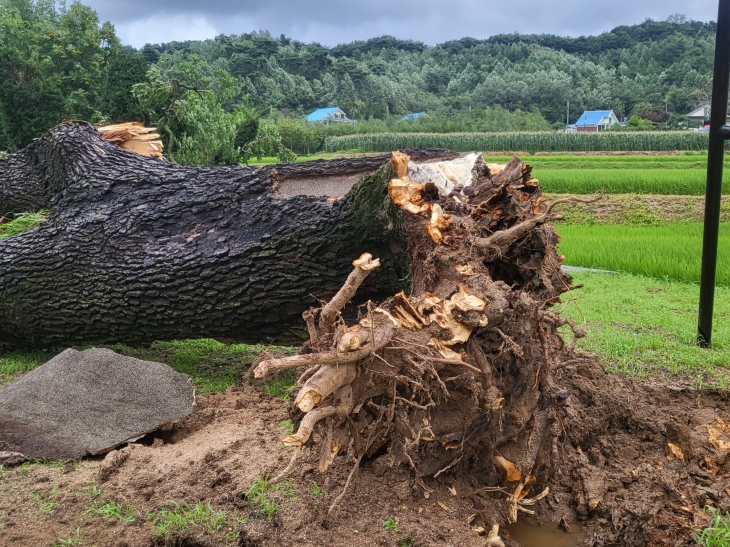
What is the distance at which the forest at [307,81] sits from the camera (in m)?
14.9

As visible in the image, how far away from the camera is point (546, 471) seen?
9.15 ft

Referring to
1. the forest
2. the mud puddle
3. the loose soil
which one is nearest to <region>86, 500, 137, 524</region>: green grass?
the loose soil

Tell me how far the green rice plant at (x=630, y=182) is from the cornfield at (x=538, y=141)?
15.7 m

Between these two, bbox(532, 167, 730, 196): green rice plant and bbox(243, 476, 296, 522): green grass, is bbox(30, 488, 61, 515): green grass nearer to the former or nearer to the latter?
bbox(243, 476, 296, 522): green grass

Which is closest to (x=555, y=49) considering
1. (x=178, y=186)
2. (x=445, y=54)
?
(x=445, y=54)

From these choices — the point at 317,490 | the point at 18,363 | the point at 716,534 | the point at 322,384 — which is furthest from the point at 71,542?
the point at 18,363

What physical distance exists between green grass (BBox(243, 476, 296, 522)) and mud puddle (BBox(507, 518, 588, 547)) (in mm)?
928

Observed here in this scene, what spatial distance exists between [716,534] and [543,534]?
0.66 m

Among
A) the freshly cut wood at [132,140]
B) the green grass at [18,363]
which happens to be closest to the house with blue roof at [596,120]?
the freshly cut wood at [132,140]

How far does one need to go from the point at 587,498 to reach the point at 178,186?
329cm

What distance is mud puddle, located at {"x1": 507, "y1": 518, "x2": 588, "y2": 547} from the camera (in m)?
2.56

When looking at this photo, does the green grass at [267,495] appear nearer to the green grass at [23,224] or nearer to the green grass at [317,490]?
the green grass at [317,490]

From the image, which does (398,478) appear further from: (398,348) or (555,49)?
(555,49)

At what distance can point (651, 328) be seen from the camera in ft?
15.8
